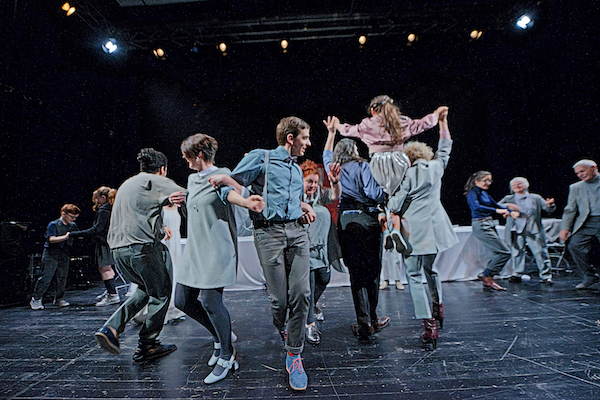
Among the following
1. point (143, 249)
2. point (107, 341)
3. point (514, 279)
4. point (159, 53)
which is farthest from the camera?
point (159, 53)

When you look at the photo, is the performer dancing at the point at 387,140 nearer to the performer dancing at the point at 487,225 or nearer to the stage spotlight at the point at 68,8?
the performer dancing at the point at 487,225

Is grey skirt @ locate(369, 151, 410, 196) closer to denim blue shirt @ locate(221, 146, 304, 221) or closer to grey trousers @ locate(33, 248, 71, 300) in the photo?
denim blue shirt @ locate(221, 146, 304, 221)

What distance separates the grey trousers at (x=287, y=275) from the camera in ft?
5.85

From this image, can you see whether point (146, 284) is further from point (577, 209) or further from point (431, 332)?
point (577, 209)

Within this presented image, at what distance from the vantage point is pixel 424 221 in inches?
95.3

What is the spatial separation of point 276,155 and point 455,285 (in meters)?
4.14

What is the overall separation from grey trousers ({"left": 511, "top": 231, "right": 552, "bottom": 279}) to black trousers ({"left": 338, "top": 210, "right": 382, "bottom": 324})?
12.1ft

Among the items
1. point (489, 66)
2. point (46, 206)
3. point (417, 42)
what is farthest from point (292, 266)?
point (489, 66)

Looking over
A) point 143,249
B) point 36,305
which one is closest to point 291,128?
point 143,249

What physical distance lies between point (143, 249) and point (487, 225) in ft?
14.7

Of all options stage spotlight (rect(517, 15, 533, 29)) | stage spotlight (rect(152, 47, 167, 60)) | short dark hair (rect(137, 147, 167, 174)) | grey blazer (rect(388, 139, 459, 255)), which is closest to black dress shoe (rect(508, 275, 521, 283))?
grey blazer (rect(388, 139, 459, 255))

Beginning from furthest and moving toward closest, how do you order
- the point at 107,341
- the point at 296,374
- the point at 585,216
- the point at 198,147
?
the point at 585,216, the point at 107,341, the point at 198,147, the point at 296,374

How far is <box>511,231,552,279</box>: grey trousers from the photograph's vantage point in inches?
181

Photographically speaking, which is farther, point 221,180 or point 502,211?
point 502,211
